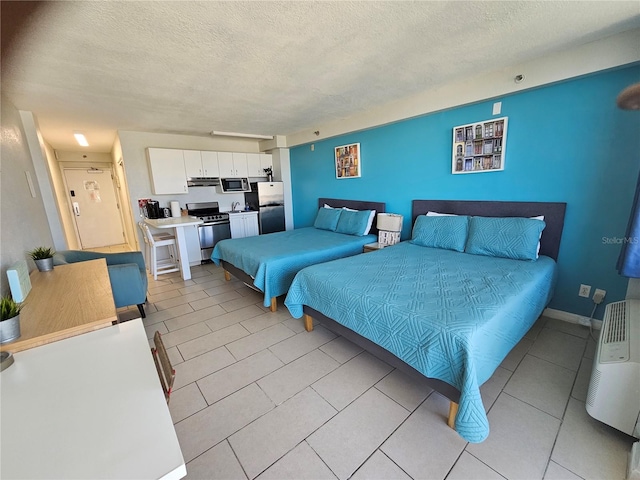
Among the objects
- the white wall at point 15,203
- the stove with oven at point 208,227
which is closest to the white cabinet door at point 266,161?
the stove with oven at point 208,227

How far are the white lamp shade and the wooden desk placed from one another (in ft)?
10.1

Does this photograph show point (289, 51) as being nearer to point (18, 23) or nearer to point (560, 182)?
point (18, 23)

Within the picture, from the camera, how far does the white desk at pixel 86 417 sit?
597 millimetres

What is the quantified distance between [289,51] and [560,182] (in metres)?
2.69

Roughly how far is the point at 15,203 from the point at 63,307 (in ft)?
4.31

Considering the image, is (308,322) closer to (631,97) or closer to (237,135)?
(631,97)

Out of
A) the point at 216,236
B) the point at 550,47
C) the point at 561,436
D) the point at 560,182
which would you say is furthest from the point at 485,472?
the point at 216,236

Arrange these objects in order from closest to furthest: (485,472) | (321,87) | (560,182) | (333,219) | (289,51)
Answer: (485,472) < (289,51) < (560,182) < (321,87) < (333,219)

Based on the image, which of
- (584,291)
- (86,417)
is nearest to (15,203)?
(86,417)

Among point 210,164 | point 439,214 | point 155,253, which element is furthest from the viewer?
point 210,164

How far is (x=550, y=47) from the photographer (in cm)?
216

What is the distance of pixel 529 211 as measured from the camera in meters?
2.64

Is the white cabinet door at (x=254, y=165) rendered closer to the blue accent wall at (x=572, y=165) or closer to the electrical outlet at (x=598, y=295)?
the blue accent wall at (x=572, y=165)

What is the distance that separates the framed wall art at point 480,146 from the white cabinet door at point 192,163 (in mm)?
4216
